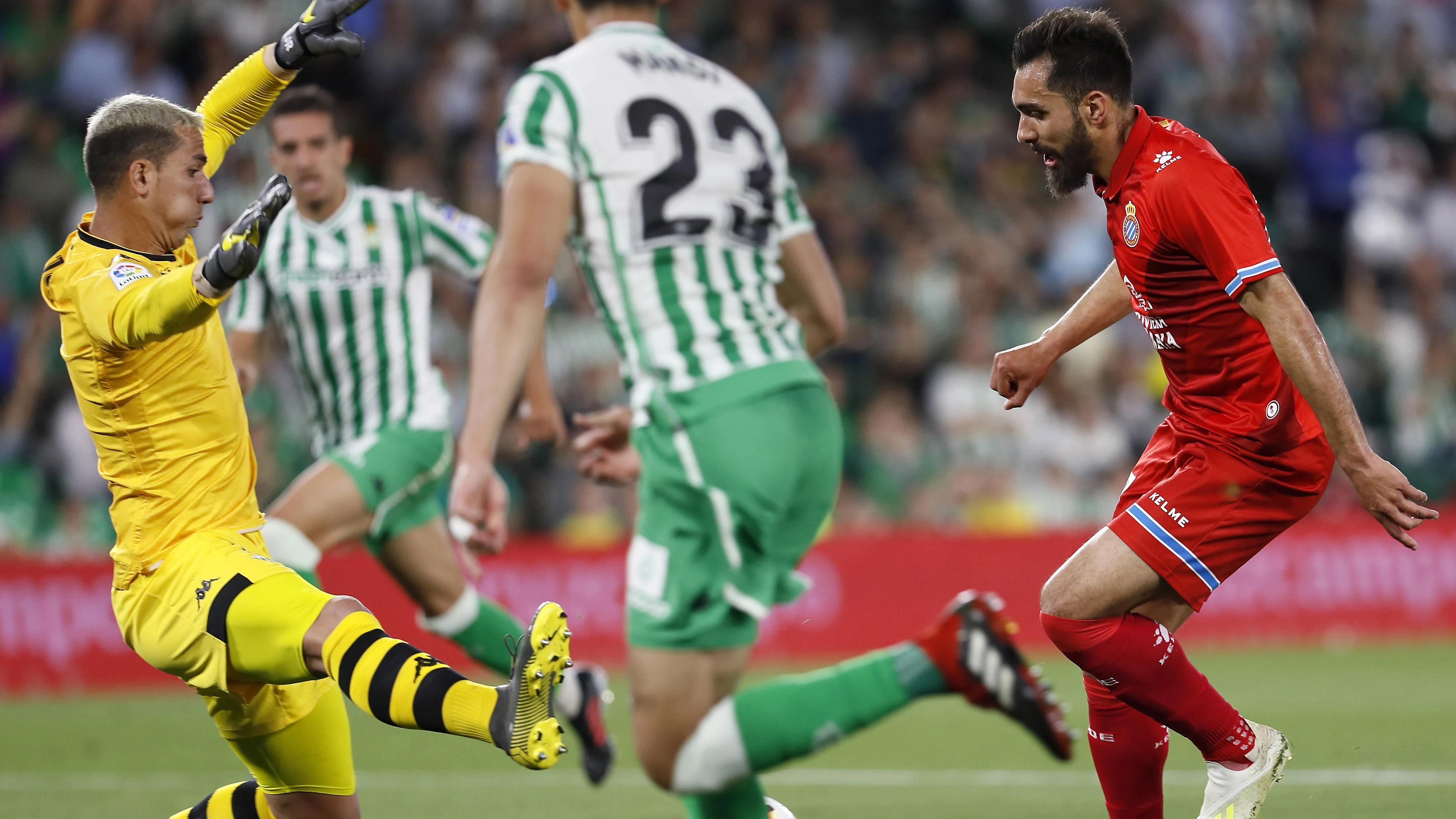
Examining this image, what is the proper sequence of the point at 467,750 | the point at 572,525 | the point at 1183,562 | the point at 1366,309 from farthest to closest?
1. the point at 1366,309
2. the point at 572,525
3. the point at 467,750
4. the point at 1183,562

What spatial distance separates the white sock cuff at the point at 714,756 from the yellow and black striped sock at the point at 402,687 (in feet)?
1.69

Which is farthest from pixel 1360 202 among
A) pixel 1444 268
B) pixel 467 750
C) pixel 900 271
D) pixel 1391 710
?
pixel 467 750

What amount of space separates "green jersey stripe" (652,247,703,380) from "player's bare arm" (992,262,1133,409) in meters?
1.42

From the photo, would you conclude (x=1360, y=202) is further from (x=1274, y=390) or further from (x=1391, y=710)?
(x=1274, y=390)

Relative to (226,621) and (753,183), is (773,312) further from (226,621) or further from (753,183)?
(226,621)

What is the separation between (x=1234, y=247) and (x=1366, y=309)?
11279 mm

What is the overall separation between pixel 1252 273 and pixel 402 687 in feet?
8.12

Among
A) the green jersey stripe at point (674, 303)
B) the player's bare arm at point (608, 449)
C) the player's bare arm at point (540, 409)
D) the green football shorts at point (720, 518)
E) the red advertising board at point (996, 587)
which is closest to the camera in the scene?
the green football shorts at point (720, 518)

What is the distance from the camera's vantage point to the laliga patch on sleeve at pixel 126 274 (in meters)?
4.36

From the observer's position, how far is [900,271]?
1548 centimetres

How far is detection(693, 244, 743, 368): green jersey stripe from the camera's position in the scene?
4.17 m

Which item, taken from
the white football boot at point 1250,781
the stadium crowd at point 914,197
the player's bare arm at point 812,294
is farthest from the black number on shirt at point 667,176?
the stadium crowd at point 914,197

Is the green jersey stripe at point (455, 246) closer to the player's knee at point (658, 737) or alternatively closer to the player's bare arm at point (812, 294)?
the player's bare arm at point (812, 294)

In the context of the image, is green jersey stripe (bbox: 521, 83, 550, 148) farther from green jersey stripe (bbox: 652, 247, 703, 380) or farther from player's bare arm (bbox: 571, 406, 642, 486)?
player's bare arm (bbox: 571, 406, 642, 486)
